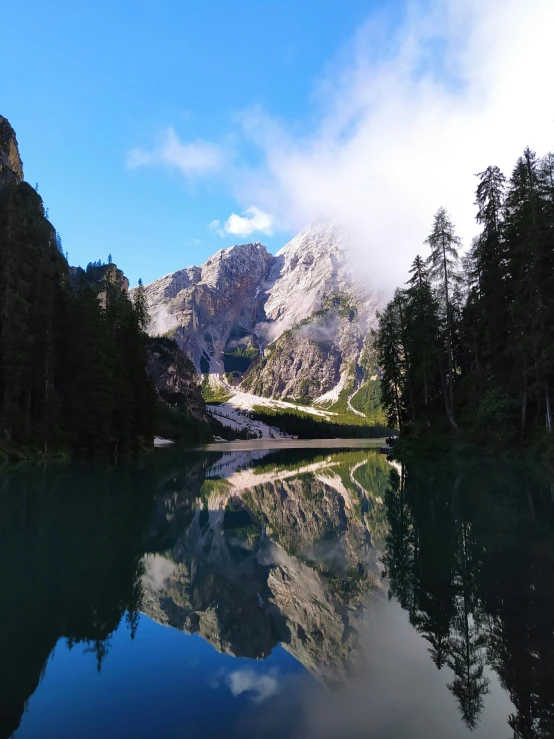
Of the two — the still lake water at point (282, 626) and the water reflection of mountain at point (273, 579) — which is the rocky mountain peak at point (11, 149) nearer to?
the water reflection of mountain at point (273, 579)

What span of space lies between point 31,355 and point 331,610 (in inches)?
1768

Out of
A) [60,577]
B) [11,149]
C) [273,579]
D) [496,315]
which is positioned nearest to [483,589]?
[273,579]

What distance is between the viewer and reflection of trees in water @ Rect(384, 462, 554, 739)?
5.56 metres

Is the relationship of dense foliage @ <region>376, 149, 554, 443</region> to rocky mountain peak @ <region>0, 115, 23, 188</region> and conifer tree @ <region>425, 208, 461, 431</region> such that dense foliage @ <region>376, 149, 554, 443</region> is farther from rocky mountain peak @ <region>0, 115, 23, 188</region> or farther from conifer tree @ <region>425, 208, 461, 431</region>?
rocky mountain peak @ <region>0, 115, 23, 188</region>

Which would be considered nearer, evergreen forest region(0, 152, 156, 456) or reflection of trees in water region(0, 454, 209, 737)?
reflection of trees in water region(0, 454, 209, 737)

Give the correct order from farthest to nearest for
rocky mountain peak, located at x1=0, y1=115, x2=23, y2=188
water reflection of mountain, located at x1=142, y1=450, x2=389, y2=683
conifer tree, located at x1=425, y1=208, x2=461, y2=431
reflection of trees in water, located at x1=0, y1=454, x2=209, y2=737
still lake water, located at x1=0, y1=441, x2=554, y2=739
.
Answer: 1. rocky mountain peak, located at x1=0, y1=115, x2=23, y2=188
2. conifer tree, located at x1=425, y1=208, x2=461, y2=431
3. water reflection of mountain, located at x1=142, y1=450, x2=389, y2=683
4. reflection of trees in water, located at x1=0, y1=454, x2=209, y2=737
5. still lake water, located at x1=0, y1=441, x2=554, y2=739

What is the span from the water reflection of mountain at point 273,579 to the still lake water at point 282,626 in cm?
5

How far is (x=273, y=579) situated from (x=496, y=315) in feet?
96.8

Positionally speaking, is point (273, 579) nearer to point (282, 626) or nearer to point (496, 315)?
point (282, 626)

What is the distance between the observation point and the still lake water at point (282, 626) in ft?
16.9

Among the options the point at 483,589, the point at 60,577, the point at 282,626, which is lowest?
the point at 60,577

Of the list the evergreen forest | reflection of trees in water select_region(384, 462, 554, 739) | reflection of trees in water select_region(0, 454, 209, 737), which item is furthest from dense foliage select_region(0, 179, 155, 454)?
reflection of trees in water select_region(384, 462, 554, 739)

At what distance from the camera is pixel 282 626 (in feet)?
26.1

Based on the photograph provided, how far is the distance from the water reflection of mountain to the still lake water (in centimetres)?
5
